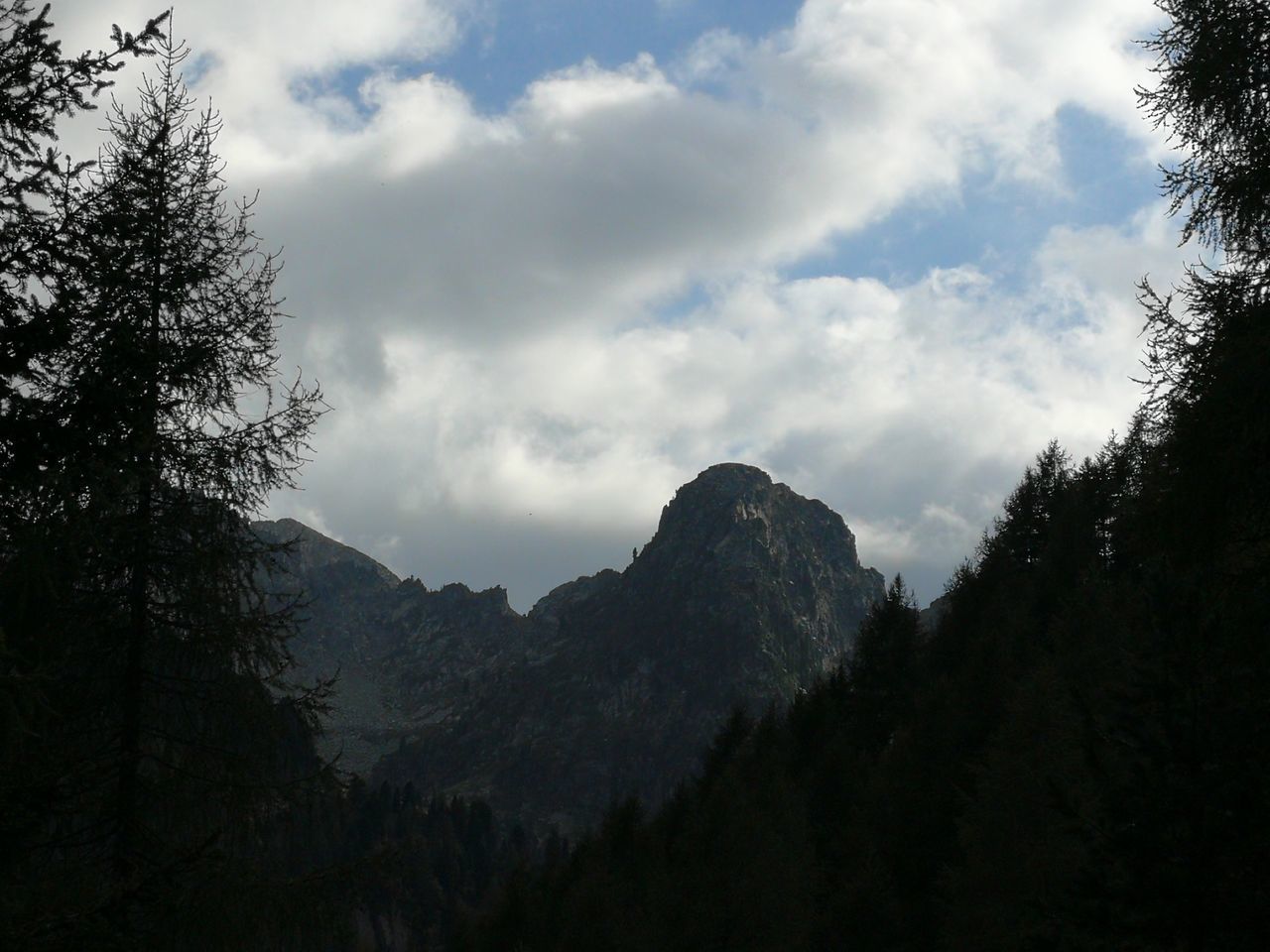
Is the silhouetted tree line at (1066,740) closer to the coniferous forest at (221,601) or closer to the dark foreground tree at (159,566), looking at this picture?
the coniferous forest at (221,601)

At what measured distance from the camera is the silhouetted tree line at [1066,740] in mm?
10289

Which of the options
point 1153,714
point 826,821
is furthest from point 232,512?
point 826,821

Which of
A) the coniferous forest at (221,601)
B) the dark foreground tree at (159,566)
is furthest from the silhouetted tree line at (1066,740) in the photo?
the dark foreground tree at (159,566)

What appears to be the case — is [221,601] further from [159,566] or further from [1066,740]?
[1066,740]

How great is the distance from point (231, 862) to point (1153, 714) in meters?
11.6

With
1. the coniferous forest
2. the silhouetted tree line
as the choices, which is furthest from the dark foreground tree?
the silhouetted tree line

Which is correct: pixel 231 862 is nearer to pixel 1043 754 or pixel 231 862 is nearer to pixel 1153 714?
pixel 1153 714

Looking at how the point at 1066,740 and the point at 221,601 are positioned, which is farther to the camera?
the point at 1066,740

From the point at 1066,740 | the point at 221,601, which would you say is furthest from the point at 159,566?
the point at 1066,740

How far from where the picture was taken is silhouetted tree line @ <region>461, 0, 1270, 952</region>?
10.3 m

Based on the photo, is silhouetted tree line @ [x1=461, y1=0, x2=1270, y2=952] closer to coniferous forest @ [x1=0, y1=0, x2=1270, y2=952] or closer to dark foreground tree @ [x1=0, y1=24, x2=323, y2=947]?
coniferous forest @ [x1=0, y1=0, x2=1270, y2=952]

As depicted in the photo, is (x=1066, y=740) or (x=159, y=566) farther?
(x=1066, y=740)

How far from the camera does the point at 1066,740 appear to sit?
23703mm

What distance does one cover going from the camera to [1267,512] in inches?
396
